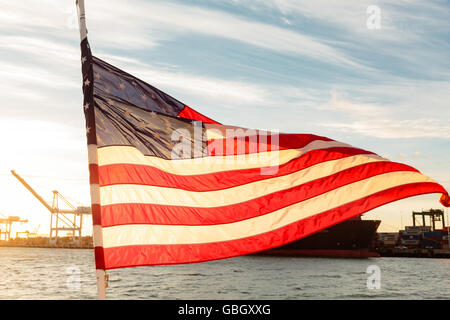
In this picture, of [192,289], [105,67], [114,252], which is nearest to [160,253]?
[114,252]

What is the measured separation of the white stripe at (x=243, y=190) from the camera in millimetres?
5559

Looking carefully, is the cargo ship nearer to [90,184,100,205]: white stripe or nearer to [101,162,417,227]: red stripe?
[101,162,417,227]: red stripe

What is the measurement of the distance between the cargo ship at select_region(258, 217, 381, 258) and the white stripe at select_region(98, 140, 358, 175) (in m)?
82.4

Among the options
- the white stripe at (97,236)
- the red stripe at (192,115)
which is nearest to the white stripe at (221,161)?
the red stripe at (192,115)

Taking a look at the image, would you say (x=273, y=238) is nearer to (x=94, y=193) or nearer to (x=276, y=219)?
(x=276, y=219)

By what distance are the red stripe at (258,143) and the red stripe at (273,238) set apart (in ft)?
3.23

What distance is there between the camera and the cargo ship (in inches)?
3414

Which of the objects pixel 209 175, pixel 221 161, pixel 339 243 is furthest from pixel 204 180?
pixel 339 243

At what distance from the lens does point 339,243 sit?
87062 millimetres

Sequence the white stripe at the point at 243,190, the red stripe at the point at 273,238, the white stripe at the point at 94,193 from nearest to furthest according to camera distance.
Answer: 1. the white stripe at the point at 94,193
2. the red stripe at the point at 273,238
3. the white stripe at the point at 243,190

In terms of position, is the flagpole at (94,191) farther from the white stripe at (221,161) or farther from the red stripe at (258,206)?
the red stripe at (258,206)

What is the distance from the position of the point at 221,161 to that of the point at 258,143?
0.53m

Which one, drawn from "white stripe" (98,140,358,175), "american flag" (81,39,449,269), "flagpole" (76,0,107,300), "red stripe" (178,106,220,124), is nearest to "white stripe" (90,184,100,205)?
"flagpole" (76,0,107,300)
